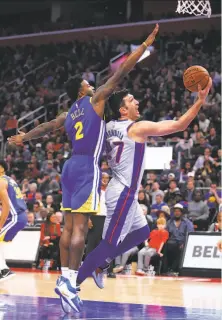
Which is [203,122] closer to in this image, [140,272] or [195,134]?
[195,134]

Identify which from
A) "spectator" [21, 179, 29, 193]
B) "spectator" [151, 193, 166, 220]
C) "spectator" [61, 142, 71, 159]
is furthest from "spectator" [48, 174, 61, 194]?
"spectator" [151, 193, 166, 220]

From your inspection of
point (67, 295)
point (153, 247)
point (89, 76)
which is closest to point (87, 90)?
point (67, 295)

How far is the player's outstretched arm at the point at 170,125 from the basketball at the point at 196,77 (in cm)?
6

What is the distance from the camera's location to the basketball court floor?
6.41m

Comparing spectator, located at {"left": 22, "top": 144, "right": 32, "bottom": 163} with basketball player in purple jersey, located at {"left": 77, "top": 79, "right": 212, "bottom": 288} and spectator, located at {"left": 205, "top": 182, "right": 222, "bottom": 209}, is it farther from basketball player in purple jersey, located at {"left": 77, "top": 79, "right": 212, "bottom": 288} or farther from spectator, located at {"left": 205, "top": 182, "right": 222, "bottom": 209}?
basketball player in purple jersey, located at {"left": 77, "top": 79, "right": 212, "bottom": 288}

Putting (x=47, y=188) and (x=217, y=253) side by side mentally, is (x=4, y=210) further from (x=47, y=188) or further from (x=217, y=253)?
(x=47, y=188)

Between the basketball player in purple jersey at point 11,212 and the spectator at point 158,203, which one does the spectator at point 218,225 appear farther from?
the basketball player in purple jersey at point 11,212

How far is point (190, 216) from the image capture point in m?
14.6

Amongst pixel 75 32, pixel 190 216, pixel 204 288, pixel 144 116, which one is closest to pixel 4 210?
pixel 204 288

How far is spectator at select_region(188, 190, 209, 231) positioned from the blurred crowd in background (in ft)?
0.07

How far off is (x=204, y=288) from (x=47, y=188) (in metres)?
8.54

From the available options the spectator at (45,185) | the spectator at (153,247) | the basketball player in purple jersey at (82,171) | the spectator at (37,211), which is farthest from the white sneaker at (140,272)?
the basketball player in purple jersey at (82,171)

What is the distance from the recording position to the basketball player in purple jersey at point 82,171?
6566 millimetres

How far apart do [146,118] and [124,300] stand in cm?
1275
